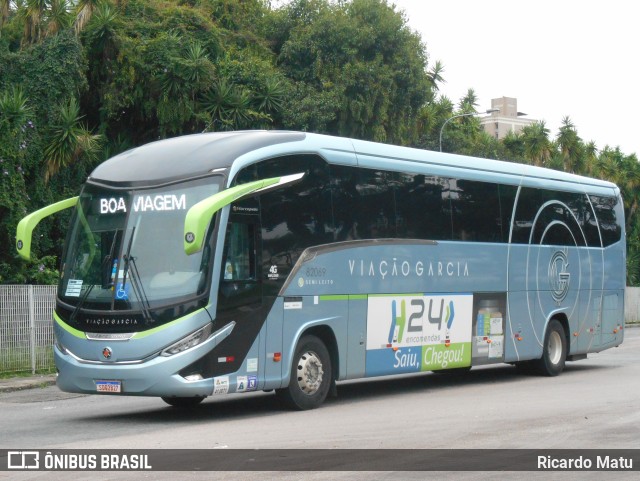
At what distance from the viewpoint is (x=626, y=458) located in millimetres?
10023

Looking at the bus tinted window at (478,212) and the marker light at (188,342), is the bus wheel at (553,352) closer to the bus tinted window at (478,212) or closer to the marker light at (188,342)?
the bus tinted window at (478,212)

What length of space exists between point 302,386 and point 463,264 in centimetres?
466

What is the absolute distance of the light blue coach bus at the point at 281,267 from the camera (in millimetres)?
12828

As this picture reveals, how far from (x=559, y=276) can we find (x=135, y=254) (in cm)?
1048

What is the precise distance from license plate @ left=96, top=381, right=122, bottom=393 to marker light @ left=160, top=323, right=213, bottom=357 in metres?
0.67

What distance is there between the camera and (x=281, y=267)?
1399 cm

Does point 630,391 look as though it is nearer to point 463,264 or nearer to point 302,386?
point 463,264

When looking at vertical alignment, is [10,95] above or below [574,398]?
above

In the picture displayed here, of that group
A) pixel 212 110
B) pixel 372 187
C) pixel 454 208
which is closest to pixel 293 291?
pixel 372 187

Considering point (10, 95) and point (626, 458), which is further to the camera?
point (10, 95)

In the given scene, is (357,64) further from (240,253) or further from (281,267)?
(240,253)

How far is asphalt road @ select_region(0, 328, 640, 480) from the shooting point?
11.0 meters

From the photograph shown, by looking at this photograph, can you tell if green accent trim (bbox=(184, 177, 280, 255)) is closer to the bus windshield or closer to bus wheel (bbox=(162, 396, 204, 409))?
the bus windshield

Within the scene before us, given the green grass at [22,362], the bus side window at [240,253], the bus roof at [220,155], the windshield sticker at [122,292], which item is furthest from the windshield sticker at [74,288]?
the green grass at [22,362]
